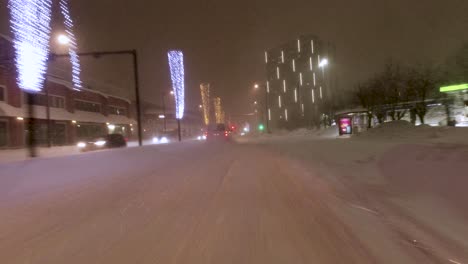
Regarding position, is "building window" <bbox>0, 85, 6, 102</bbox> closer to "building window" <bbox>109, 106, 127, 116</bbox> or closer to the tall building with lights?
"building window" <bbox>109, 106, 127, 116</bbox>

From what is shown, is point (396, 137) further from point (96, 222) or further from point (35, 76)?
point (96, 222)

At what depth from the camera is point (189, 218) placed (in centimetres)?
741

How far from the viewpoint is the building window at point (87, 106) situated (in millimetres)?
63781

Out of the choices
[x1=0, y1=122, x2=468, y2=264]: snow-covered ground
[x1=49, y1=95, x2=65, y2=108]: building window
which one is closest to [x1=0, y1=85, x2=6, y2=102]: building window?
[x1=49, y1=95, x2=65, y2=108]: building window

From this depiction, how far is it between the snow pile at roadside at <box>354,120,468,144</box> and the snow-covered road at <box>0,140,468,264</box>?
15.0m

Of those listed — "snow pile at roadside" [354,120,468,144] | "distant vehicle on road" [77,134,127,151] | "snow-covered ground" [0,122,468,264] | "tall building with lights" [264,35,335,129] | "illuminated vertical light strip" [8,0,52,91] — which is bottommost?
"snow-covered ground" [0,122,468,264]

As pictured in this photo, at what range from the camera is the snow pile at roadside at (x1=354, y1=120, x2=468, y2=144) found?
25498mm

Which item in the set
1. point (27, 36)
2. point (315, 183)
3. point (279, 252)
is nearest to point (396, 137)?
point (315, 183)

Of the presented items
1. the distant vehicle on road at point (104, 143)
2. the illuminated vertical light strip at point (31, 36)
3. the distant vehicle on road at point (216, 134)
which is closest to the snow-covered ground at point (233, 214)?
the illuminated vertical light strip at point (31, 36)

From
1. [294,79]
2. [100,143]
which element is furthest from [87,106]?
[294,79]

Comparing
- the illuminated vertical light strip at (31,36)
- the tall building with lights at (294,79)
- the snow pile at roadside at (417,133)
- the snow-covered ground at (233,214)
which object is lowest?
the snow-covered ground at (233,214)

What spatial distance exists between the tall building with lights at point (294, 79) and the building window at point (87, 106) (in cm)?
3689

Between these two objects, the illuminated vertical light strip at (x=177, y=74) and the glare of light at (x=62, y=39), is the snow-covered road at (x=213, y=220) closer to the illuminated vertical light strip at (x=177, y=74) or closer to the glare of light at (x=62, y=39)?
the glare of light at (x=62, y=39)

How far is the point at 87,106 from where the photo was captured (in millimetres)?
67125
